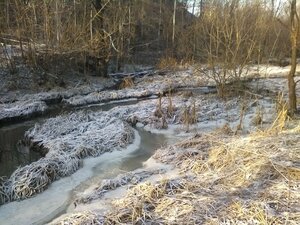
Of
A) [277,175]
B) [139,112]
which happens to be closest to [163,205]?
[277,175]

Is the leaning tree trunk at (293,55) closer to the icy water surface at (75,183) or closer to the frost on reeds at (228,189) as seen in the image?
the frost on reeds at (228,189)

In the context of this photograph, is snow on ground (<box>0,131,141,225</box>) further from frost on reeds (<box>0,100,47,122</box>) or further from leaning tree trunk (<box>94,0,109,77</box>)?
leaning tree trunk (<box>94,0,109,77</box>)

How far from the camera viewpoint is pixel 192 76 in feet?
58.6

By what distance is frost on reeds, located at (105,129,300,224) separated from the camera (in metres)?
4.55

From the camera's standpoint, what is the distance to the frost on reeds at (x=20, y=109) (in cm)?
1151

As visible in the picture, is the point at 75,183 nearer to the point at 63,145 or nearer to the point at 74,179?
the point at 74,179

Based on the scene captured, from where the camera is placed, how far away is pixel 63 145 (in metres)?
8.15

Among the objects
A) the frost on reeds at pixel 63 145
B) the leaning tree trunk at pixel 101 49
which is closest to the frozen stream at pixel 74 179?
the frost on reeds at pixel 63 145

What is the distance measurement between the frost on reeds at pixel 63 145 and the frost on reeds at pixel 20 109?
1.85m

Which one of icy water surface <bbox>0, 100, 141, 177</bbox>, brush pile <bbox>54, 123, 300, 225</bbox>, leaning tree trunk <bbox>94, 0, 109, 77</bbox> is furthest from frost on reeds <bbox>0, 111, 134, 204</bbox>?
leaning tree trunk <bbox>94, 0, 109, 77</bbox>

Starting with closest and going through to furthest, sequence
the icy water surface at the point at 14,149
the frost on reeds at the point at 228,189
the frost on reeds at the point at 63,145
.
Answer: the frost on reeds at the point at 228,189 < the frost on reeds at the point at 63,145 < the icy water surface at the point at 14,149

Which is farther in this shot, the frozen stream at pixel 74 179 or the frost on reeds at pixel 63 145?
the frost on reeds at pixel 63 145

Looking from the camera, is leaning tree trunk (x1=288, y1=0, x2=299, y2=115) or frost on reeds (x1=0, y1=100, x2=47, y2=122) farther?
frost on reeds (x1=0, y1=100, x2=47, y2=122)

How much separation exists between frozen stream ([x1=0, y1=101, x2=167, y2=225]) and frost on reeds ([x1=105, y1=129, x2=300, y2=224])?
1.04 meters
